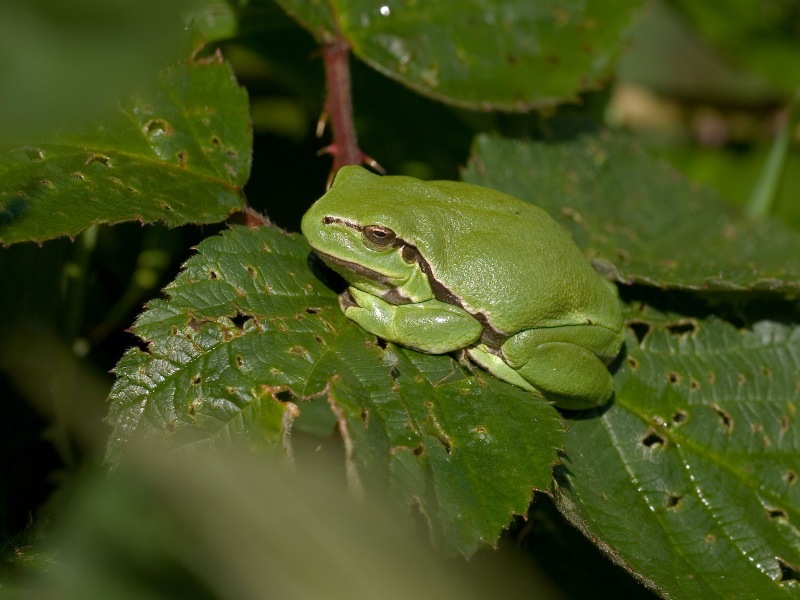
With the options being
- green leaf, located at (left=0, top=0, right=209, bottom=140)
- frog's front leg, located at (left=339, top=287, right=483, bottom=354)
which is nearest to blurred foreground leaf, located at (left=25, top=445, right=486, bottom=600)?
green leaf, located at (left=0, top=0, right=209, bottom=140)

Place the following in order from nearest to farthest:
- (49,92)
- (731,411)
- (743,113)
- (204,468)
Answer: (49,92), (204,468), (731,411), (743,113)

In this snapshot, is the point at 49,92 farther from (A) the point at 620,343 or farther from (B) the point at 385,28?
(B) the point at 385,28

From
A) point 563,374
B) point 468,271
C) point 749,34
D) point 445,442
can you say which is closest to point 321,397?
point 445,442

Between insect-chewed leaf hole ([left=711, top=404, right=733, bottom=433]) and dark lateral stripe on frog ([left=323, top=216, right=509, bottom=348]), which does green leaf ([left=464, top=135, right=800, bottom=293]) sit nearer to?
insect-chewed leaf hole ([left=711, top=404, right=733, bottom=433])

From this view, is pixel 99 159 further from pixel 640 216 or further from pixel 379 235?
pixel 640 216

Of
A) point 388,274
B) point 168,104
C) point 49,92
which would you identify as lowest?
point 388,274

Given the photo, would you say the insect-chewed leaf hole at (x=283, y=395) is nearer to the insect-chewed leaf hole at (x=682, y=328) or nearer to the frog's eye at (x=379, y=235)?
the frog's eye at (x=379, y=235)

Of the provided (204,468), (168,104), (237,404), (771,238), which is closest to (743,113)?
(771,238)
